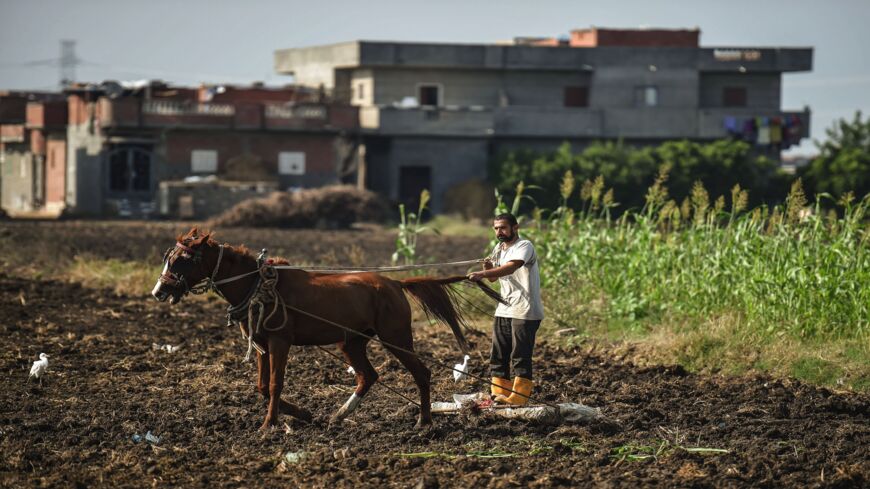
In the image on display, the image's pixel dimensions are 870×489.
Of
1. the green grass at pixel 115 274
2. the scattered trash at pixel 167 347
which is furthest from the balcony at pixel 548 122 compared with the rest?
the scattered trash at pixel 167 347

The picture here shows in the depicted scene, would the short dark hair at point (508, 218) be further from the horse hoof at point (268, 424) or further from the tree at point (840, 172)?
the tree at point (840, 172)

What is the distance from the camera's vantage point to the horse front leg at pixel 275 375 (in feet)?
37.0

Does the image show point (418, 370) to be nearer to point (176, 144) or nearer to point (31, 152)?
point (176, 144)

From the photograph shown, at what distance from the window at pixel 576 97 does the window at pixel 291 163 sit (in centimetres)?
1213

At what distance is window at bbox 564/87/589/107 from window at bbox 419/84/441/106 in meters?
5.53

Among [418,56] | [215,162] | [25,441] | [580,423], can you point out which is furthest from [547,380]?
[418,56]

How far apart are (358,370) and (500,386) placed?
1.27 metres

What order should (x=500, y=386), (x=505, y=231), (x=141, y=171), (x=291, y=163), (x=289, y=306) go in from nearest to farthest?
(x=289, y=306), (x=505, y=231), (x=500, y=386), (x=141, y=171), (x=291, y=163)

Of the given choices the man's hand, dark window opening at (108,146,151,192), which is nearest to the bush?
dark window opening at (108,146,151,192)

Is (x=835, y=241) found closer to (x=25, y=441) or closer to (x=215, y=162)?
(x=25, y=441)

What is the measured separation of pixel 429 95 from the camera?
57.0 m

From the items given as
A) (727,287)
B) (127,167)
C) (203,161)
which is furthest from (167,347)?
(203,161)

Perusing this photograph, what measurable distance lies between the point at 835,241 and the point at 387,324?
705 centimetres

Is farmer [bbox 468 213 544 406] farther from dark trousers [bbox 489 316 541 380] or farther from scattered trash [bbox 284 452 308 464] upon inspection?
scattered trash [bbox 284 452 308 464]
